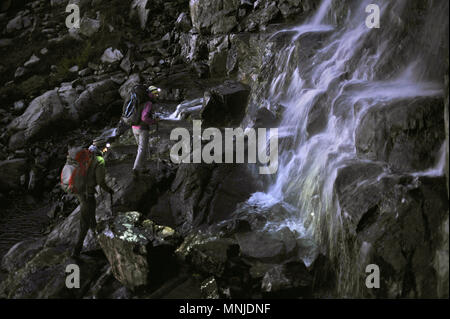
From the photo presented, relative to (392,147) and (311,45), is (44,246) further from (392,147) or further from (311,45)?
(311,45)

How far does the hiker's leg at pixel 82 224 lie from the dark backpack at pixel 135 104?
7.46 feet

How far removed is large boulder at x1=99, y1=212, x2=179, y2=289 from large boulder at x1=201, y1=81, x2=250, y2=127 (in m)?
5.06

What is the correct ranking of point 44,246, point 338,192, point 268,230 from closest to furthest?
point 338,192
point 268,230
point 44,246

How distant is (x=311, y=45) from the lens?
1193cm

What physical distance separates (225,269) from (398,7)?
7460mm

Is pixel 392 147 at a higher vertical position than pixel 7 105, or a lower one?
lower

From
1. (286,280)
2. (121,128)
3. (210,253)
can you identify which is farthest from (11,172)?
(286,280)

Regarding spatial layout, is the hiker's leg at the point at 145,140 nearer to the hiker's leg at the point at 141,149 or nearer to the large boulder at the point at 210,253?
the hiker's leg at the point at 141,149

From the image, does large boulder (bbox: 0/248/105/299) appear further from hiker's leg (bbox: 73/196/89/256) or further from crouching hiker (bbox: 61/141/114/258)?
crouching hiker (bbox: 61/141/114/258)

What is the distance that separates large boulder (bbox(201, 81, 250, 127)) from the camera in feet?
40.0

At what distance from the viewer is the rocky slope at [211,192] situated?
632 centimetres

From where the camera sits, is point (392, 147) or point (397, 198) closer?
point (397, 198)

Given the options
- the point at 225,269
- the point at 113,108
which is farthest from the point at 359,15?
the point at 113,108

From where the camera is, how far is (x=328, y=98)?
9789 mm
